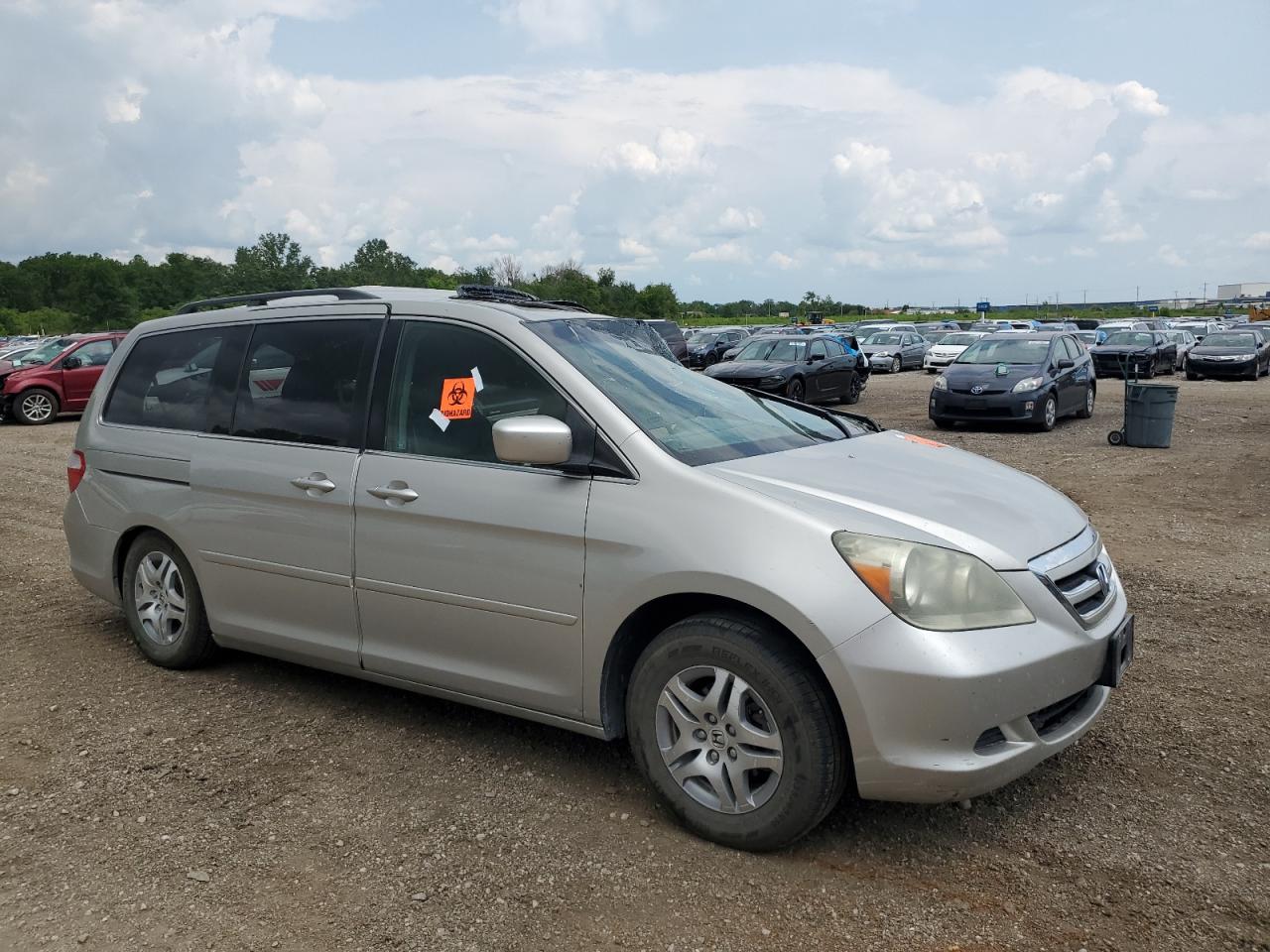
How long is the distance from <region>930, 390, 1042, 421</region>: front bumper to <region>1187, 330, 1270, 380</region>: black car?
16488 mm

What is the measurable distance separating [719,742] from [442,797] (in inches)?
44.1

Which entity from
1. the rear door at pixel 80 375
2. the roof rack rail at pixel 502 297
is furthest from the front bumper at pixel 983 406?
the rear door at pixel 80 375

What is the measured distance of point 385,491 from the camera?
400 cm

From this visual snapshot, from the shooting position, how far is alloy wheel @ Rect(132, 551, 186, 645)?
5000 mm

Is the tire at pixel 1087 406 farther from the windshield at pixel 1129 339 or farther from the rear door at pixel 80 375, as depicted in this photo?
Result: the rear door at pixel 80 375

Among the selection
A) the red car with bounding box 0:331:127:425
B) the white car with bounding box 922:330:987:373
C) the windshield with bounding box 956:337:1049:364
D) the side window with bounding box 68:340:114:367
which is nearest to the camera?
the windshield with bounding box 956:337:1049:364

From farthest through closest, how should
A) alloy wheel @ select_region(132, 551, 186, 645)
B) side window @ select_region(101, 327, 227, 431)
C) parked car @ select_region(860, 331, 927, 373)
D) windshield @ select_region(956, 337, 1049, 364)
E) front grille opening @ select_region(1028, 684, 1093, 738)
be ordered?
parked car @ select_region(860, 331, 927, 373)
windshield @ select_region(956, 337, 1049, 364)
alloy wheel @ select_region(132, 551, 186, 645)
side window @ select_region(101, 327, 227, 431)
front grille opening @ select_region(1028, 684, 1093, 738)

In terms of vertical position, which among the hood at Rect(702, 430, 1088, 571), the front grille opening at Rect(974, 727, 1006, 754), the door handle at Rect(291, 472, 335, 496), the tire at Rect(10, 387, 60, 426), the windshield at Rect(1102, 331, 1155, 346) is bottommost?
the tire at Rect(10, 387, 60, 426)

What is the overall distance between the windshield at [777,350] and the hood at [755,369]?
0.29 metres

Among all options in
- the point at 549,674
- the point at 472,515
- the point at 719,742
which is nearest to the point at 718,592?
the point at 719,742

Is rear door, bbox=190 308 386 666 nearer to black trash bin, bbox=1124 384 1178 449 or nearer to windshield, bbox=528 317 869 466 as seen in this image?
windshield, bbox=528 317 869 466

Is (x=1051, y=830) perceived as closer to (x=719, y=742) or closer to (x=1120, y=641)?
(x=1120, y=641)

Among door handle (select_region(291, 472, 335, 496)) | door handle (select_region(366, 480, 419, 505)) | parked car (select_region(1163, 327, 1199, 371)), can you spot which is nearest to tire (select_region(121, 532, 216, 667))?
door handle (select_region(291, 472, 335, 496))

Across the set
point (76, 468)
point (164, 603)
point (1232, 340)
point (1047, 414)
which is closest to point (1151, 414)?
point (1047, 414)
